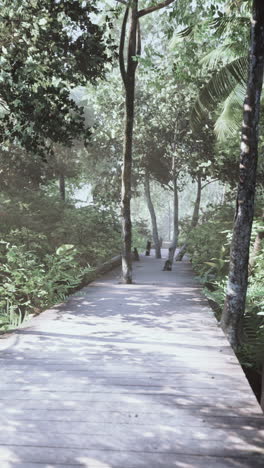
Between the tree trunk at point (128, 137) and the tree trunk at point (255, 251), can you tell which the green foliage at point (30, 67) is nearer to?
the tree trunk at point (128, 137)

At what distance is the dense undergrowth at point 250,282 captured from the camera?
719cm

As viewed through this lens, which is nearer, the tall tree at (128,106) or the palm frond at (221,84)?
the tall tree at (128,106)

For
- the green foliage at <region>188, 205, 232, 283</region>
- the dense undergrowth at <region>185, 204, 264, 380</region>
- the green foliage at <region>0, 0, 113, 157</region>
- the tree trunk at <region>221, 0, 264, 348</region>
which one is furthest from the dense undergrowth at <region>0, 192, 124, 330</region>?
the green foliage at <region>0, 0, 113, 157</region>

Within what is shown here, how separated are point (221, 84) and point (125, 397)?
36.3ft

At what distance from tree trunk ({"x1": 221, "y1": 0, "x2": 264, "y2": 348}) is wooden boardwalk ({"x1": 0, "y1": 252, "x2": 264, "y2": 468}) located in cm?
44

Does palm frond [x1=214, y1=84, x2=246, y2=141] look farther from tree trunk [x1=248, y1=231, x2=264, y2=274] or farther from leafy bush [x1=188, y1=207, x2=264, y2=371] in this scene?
tree trunk [x1=248, y1=231, x2=264, y2=274]

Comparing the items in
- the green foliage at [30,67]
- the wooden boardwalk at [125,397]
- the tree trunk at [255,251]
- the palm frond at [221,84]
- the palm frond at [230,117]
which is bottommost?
the wooden boardwalk at [125,397]

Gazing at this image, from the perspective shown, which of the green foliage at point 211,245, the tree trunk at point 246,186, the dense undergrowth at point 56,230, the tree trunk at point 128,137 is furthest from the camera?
the dense undergrowth at point 56,230

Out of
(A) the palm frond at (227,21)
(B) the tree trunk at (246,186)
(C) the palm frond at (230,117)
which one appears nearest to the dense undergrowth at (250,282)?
(B) the tree trunk at (246,186)

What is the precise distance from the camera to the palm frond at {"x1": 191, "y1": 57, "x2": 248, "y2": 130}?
12.2 m

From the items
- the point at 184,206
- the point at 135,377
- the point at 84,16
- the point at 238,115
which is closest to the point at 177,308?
the point at 135,377

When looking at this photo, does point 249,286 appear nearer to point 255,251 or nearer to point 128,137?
point 255,251

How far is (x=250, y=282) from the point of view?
10.0 m

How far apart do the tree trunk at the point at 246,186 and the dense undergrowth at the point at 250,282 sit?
0.34 m
